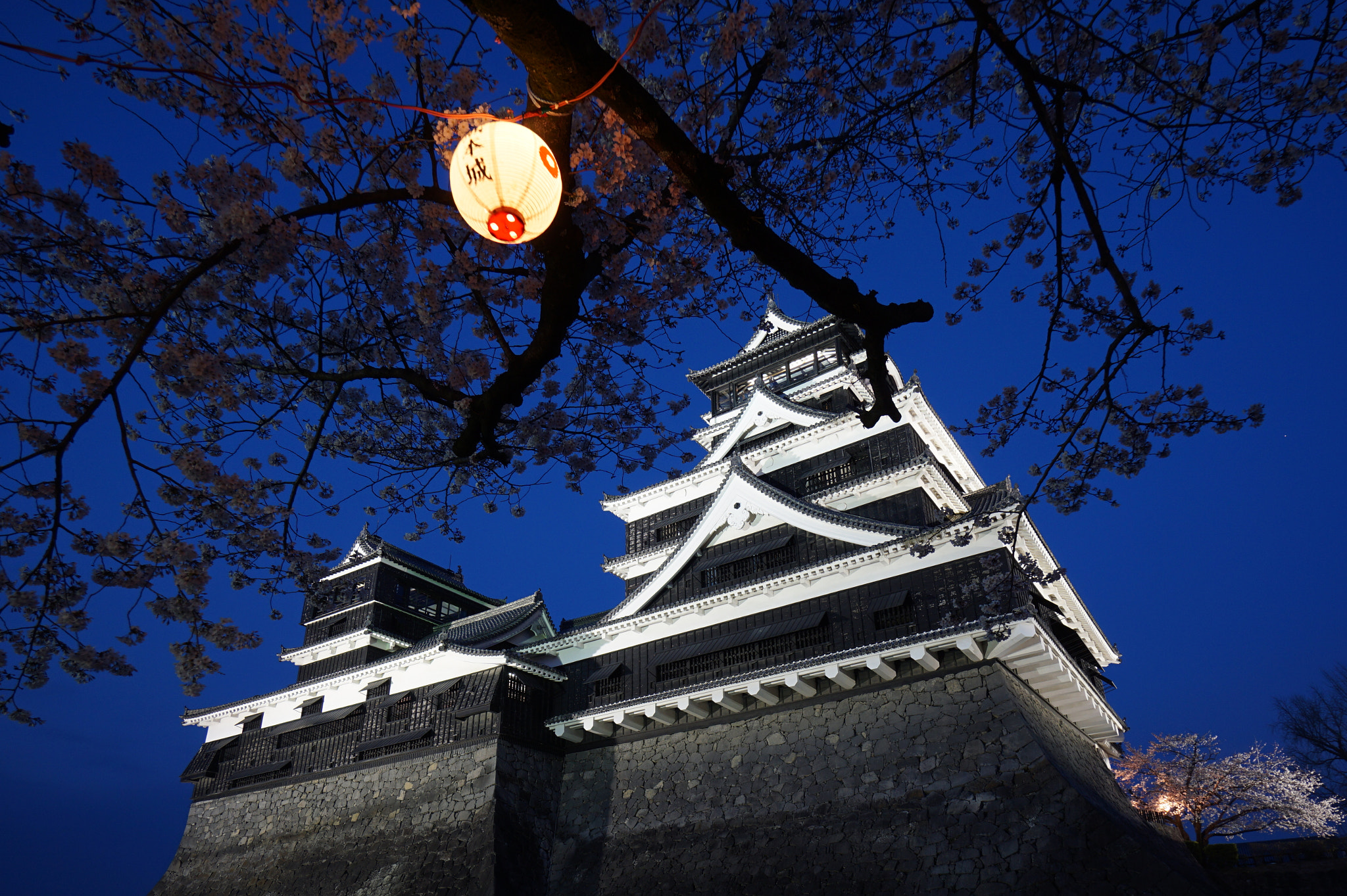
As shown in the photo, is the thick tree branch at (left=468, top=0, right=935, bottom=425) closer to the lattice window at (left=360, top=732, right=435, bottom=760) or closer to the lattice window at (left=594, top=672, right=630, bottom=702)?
the lattice window at (left=594, top=672, right=630, bottom=702)

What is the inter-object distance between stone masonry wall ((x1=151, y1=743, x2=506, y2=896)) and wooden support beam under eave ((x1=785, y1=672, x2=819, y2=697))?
655cm

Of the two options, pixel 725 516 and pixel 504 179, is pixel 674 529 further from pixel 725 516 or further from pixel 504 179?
pixel 504 179

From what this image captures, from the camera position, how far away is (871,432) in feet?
54.3

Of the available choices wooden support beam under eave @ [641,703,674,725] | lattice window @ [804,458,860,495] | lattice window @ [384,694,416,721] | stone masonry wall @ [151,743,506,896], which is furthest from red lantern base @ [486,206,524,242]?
lattice window @ [384,694,416,721]

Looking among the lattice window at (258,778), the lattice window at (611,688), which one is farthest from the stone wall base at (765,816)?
the lattice window at (611,688)

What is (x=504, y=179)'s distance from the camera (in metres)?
4.04

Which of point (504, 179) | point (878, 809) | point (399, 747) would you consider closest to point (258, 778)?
point (399, 747)

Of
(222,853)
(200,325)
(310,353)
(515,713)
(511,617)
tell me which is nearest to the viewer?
(200,325)

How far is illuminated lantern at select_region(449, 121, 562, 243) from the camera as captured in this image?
4.02 metres

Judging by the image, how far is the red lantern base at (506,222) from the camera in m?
4.03

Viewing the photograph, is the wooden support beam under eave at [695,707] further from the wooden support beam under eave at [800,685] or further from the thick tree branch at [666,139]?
the thick tree branch at [666,139]

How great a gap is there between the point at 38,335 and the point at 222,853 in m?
19.1

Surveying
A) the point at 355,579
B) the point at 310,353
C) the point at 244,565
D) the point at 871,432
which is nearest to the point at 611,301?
the point at 310,353

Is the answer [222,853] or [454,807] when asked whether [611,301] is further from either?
[222,853]
